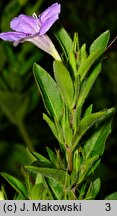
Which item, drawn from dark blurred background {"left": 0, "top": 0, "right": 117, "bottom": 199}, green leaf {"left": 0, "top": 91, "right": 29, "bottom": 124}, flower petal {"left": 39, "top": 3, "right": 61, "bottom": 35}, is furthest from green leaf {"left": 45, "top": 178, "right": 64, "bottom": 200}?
green leaf {"left": 0, "top": 91, "right": 29, "bottom": 124}

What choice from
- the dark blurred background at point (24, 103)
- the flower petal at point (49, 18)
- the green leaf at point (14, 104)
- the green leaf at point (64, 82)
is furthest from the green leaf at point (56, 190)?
the green leaf at point (14, 104)

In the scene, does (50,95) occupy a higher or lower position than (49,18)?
lower

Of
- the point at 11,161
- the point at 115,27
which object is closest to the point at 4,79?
the point at 11,161

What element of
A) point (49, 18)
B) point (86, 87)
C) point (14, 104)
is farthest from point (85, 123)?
point (14, 104)

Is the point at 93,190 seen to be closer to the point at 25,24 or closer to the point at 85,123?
the point at 85,123

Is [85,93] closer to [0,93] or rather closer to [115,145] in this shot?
[0,93]

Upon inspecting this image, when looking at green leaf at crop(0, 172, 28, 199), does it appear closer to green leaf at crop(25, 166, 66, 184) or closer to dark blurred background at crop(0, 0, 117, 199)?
green leaf at crop(25, 166, 66, 184)
